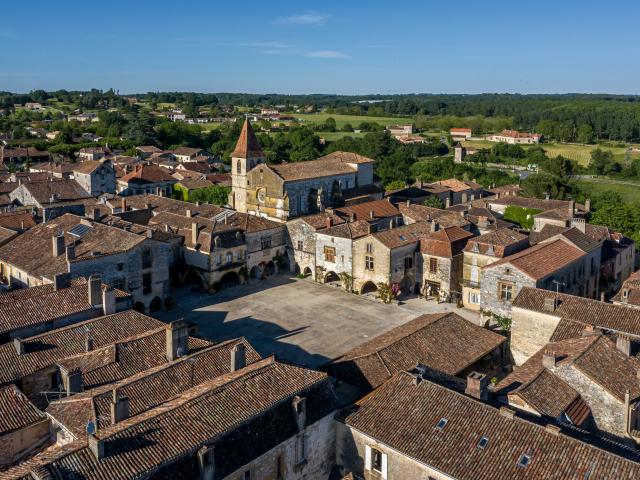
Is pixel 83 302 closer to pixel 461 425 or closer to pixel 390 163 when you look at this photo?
pixel 461 425

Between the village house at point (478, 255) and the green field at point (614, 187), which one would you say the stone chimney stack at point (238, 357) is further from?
the green field at point (614, 187)

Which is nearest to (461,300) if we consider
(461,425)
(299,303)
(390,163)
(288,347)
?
(299,303)

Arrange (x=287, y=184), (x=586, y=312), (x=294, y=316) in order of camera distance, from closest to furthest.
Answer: (x=586, y=312) < (x=294, y=316) < (x=287, y=184)

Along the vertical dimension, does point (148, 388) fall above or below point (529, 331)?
above

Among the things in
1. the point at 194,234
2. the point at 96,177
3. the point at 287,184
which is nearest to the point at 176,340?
the point at 194,234

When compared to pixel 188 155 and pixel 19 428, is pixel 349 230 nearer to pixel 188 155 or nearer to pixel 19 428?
pixel 19 428

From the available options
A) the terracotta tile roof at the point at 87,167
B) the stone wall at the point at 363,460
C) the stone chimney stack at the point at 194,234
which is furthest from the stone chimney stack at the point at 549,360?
the terracotta tile roof at the point at 87,167

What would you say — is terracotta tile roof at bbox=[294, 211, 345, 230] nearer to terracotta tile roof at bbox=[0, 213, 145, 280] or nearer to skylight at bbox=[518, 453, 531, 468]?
terracotta tile roof at bbox=[0, 213, 145, 280]

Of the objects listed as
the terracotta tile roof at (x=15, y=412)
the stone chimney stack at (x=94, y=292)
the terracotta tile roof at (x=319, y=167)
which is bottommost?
the terracotta tile roof at (x=15, y=412)
